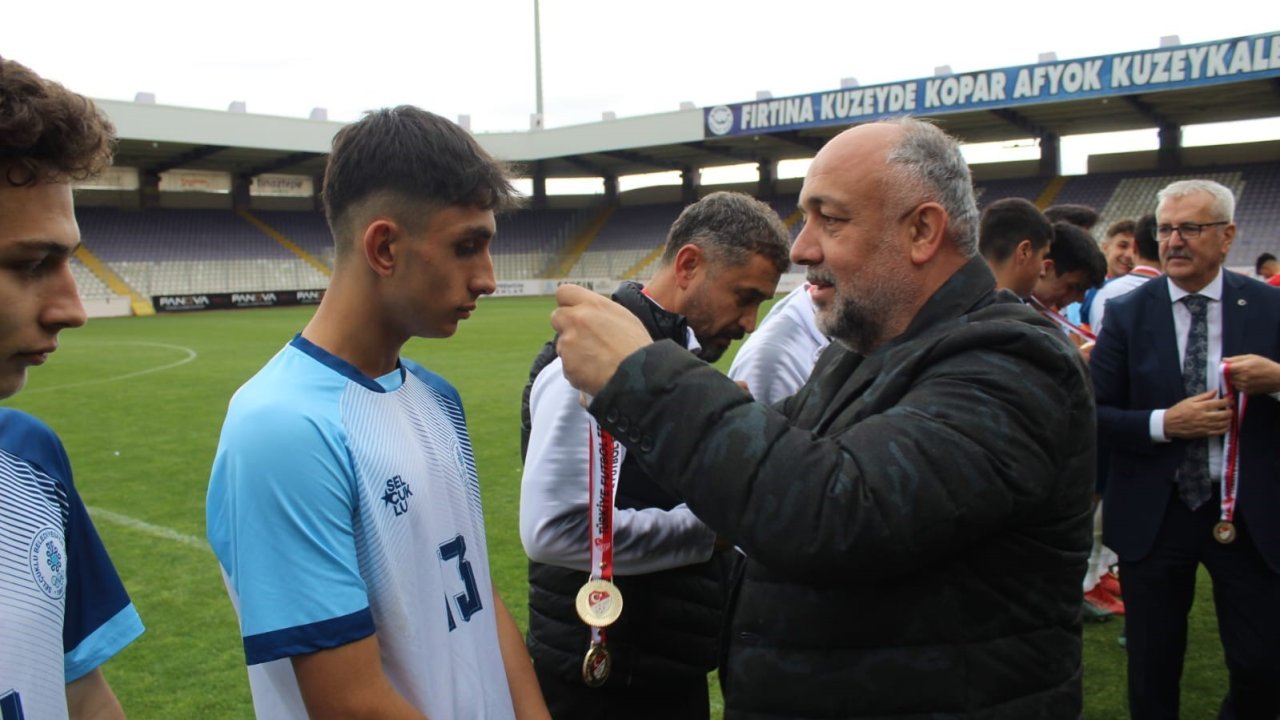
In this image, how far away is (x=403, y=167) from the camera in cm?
179

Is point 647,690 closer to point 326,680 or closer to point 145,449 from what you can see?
point 326,680

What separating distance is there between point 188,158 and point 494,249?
15.4 meters

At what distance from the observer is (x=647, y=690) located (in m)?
2.58

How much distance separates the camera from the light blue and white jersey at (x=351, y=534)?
1.52m

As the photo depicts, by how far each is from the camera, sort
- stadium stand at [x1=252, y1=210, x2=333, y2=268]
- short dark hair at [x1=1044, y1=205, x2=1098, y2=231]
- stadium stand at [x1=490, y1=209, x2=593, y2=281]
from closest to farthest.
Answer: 1. short dark hair at [x1=1044, y1=205, x2=1098, y2=231]
2. stadium stand at [x1=252, y1=210, x2=333, y2=268]
3. stadium stand at [x1=490, y1=209, x2=593, y2=281]

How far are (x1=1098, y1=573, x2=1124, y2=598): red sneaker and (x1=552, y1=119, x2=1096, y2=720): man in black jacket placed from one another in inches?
178

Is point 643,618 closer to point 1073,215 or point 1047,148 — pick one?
point 1073,215

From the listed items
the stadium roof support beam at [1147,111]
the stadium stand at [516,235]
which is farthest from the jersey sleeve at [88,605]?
the stadium roof support beam at [1147,111]

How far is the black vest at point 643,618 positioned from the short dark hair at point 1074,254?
3624 millimetres

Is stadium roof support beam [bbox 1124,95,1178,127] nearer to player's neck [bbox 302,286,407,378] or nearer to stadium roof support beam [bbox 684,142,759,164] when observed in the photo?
stadium roof support beam [bbox 684,142,759,164]

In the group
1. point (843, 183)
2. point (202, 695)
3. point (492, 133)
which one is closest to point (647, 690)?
point (843, 183)

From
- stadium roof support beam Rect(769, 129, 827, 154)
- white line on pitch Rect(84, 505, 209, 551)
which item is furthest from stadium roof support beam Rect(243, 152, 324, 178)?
white line on pitch Rect(84, 505, 209, 551)

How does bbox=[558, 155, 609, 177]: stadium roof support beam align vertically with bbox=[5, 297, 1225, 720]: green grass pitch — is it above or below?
above

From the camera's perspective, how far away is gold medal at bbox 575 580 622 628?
7.41ft
